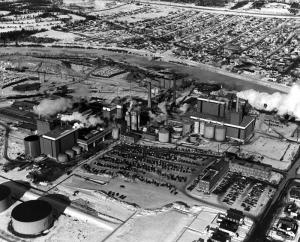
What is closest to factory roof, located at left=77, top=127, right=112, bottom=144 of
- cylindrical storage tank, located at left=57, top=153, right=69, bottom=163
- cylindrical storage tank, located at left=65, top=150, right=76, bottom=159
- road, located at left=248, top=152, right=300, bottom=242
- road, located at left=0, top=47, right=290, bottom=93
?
cylindrical storage tank, located at left=65, top=150, right=76, bottom=159

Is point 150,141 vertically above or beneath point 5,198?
beneath

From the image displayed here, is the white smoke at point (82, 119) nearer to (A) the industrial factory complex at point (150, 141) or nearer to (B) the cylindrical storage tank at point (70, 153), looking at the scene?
(A) the industrial factory complex at point (150, 141)

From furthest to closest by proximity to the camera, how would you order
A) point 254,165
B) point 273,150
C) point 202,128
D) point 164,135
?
1. point 202,128
2. point 164,135
3. point 273,150
4. point 254,165

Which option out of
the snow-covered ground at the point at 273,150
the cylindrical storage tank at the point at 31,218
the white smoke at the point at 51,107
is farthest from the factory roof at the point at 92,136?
the snow-covered ground at the point at 273,150

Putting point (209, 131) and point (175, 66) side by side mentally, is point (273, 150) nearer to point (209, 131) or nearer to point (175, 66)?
point (209, 131)

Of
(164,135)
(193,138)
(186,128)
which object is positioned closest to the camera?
(164,135)

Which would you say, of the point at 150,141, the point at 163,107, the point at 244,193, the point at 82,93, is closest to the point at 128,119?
the point at 150,141

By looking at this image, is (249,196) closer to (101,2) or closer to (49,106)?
(49,106)

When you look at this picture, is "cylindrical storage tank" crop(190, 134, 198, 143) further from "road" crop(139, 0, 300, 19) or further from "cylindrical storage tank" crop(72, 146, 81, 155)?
"road" crop(139, 0, 300, 19)
